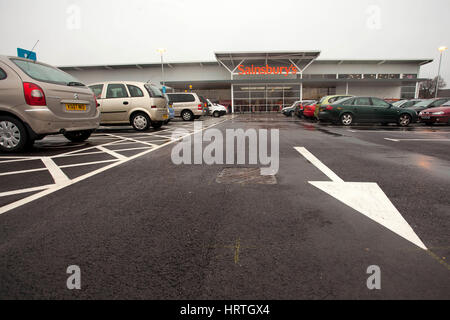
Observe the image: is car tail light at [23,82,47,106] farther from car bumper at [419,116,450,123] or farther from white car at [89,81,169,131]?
car bumper at [419,116,450,123]

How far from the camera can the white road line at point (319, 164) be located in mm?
3104

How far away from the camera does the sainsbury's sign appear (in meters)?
32.7

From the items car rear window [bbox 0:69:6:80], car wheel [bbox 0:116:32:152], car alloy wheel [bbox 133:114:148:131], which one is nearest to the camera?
car rear window [bbox 0:69:6:80]

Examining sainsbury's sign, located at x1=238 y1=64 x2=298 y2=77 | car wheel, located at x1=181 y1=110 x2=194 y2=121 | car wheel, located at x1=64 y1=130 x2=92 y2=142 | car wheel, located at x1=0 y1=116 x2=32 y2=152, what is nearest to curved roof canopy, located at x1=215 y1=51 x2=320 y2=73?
sainsbury's sign, located at x1=238 y1=64 x2=298 y2=77

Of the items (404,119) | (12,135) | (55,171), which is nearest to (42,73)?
(12,135)

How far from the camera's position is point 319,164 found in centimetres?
385

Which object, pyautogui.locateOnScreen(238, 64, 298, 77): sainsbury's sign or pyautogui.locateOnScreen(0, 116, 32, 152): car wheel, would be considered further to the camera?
pyautogui.locateOnScreen(238, 64, 298, 77): sainsbury's sign

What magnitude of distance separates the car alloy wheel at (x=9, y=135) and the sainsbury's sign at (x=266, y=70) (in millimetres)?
30834

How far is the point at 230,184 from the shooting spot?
289 centimetres

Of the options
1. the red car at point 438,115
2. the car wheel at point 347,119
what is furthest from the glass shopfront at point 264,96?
the car wheel at point 347,119

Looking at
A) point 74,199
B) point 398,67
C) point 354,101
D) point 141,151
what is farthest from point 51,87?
point 398,67

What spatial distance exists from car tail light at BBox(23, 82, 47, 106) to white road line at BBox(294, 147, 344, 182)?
5.24 meters

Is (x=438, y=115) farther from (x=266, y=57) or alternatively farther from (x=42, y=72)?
(x=266, y=57)
